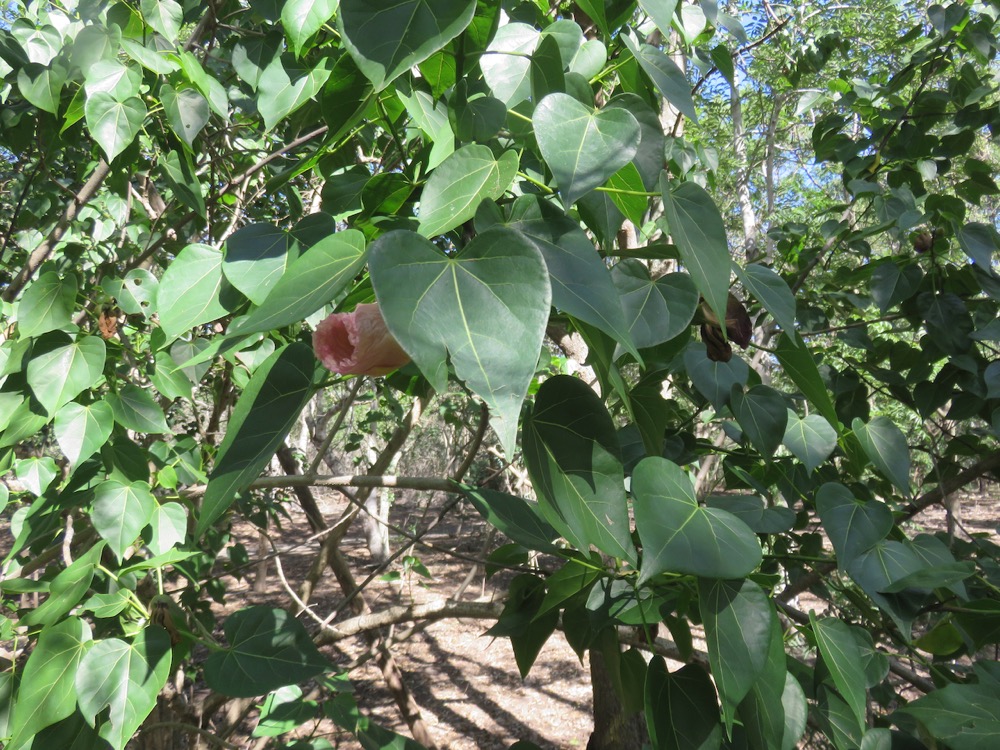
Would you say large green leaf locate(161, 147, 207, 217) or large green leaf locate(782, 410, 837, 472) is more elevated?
large green leaf locate(161, 147, 207, 217)

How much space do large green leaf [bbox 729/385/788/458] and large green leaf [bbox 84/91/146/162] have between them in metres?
0.85

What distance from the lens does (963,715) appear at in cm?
64

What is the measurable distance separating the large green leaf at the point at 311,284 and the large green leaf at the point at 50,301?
0.85m

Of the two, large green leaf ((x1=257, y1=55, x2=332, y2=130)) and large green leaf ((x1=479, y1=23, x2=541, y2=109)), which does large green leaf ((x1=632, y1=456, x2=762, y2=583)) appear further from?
large green leaf ((x1=257, y1=55, x2=332, y2=130))

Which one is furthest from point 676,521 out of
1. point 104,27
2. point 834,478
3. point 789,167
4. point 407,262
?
point 789,167

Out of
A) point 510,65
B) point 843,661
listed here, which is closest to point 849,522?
point 843,661

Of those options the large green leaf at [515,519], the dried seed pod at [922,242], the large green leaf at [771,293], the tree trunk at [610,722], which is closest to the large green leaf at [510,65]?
the large green leaf at [771,293]

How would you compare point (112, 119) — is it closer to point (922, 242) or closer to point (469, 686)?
point (922, 242)

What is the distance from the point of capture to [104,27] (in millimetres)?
1014

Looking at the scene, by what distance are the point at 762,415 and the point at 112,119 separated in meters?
0.91

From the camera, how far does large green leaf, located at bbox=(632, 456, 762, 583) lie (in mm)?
505

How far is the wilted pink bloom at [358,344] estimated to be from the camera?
0.46 m

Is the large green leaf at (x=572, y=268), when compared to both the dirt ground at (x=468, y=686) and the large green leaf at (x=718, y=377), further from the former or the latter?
the dirt ground at (x=468, y=686)

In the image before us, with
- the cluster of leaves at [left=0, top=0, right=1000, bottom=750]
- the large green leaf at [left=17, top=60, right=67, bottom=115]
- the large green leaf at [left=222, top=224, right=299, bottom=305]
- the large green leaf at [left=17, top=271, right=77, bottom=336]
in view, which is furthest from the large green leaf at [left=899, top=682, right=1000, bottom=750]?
the large green leaf at [left=17, top=60, right=67, bottom=115]
